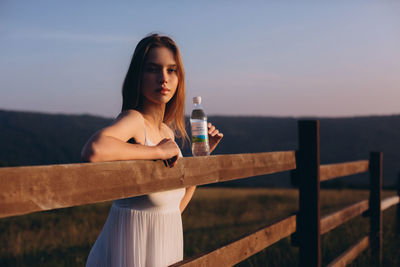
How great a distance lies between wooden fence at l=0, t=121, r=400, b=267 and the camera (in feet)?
4.04

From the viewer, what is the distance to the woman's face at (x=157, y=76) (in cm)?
228

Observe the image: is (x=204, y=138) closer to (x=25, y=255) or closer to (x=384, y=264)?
(x=384, y=264)

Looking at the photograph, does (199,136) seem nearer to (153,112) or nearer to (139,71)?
(153,112)

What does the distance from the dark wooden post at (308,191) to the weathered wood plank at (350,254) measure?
0.54 meters

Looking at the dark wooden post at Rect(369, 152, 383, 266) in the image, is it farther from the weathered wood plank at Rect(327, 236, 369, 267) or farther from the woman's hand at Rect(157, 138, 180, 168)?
the woman's hand at Rect(157, 138, 180, 168)

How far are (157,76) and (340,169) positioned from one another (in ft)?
9.77

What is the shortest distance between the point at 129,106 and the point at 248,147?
41.2 metres

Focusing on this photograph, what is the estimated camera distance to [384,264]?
522 cm

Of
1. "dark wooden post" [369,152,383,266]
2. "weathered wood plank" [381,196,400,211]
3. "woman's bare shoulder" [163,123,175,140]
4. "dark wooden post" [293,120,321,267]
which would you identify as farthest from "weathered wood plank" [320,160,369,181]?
"woman's bare shoulder" [163,123,175,140]

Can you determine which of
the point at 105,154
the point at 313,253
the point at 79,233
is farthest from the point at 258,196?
the point at 105,154

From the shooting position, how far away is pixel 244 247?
2635 mm

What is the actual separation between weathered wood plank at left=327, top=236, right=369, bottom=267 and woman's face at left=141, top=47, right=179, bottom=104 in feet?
8.66

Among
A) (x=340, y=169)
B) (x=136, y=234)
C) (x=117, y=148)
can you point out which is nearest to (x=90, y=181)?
(x=117, y=148)

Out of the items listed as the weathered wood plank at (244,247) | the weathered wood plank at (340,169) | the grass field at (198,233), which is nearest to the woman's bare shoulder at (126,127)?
the weathered wood plank at (244,247)
